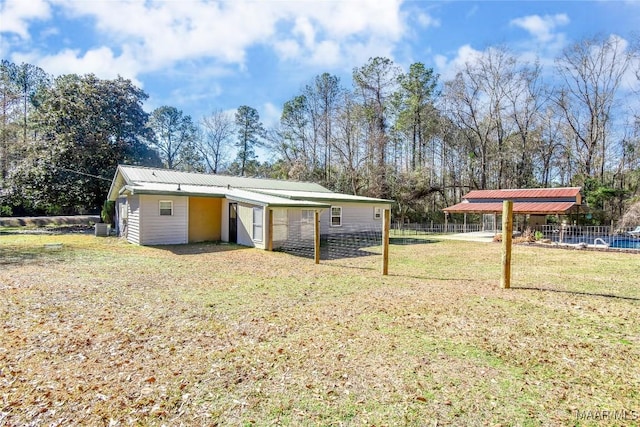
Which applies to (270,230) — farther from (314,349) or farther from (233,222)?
(314,349)

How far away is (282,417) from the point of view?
291 centimetres

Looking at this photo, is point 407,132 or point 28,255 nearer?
point 28,255

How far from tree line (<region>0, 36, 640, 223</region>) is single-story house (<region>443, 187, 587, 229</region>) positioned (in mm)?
2880

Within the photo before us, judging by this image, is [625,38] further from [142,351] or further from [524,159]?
[142,351]

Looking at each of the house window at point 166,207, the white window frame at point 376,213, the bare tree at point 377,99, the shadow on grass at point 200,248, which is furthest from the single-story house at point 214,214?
the bare tree at point 377,99

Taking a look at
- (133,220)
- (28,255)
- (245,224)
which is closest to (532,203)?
(245,224)

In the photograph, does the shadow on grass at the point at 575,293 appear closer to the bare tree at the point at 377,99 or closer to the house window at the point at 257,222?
the house window at the point at 257,222

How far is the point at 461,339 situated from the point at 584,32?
2943cm

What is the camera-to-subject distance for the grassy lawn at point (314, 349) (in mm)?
3012

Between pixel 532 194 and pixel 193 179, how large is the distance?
19941 millimetres

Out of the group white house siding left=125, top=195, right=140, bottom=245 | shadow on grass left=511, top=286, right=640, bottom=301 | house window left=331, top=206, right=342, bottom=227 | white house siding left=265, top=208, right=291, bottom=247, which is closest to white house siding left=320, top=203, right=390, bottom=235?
house window left=331, top=206, right=342, bottom=227

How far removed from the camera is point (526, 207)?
19.7 metres

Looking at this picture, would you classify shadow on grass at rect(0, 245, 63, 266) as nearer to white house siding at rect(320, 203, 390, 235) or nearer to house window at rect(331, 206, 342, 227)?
white house siding at rect(320, 203, 390, 235)

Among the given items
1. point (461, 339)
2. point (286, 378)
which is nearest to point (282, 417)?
point (286, 378)
